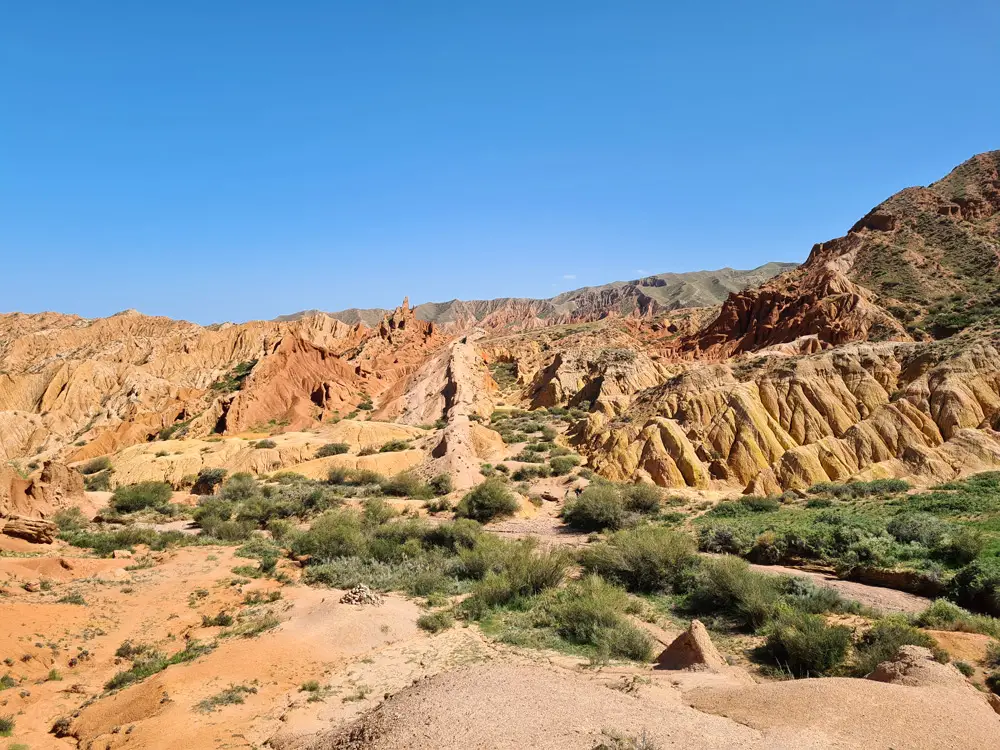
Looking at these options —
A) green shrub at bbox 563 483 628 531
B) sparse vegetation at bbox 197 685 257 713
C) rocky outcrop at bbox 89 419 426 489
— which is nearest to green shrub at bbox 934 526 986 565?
green shrub at bbox 563 483 628 531

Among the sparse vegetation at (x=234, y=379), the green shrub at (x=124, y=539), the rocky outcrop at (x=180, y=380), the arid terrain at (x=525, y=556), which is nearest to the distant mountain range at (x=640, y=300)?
the rocky outcrop at (x=180, y=380)

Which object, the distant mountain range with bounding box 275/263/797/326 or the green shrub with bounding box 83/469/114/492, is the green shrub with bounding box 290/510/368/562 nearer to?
the green shrub with bounding box 83/469/114/492

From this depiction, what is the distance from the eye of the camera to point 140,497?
27.4 meters

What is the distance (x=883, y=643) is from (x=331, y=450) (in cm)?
3186

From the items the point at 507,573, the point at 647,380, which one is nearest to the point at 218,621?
the point at 507,573

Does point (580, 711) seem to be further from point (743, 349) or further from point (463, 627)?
point (743, 349)

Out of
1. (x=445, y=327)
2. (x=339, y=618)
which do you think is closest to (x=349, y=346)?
(x=339, y=618)

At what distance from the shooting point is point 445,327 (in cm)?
17375

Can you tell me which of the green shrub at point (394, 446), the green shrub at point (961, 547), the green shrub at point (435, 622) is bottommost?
the green shrub at point (961, 547)

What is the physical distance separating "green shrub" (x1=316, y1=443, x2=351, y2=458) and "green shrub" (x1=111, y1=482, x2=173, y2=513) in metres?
8.95

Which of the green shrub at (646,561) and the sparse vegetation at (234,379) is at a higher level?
the sparse vegetation at (234,379)

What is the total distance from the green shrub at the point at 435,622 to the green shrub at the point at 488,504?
1182cm

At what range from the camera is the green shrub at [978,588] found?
12531 millimetres

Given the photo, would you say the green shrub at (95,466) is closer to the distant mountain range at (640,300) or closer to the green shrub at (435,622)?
the green shrub at (435,622)
